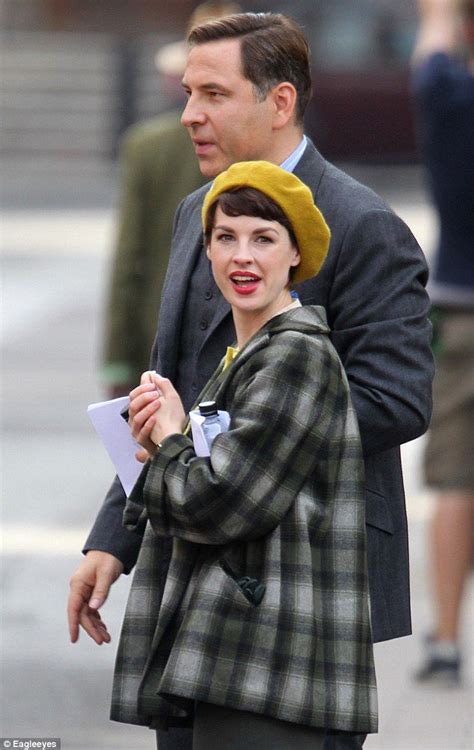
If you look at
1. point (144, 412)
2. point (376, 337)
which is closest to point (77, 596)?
point (144, 412)

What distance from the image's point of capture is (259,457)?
294cm

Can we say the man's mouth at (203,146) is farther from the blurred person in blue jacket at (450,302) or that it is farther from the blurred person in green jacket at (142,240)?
the blurred person in green jacket at (142,240)

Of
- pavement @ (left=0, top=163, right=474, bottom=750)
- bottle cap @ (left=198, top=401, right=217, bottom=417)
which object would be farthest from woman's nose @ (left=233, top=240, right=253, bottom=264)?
pavement @ (left=0, top=163, right=474, bottom=750)

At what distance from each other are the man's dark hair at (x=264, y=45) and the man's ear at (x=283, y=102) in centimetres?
1

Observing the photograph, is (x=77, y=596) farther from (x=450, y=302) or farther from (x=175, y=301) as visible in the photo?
(x=450, y=302)

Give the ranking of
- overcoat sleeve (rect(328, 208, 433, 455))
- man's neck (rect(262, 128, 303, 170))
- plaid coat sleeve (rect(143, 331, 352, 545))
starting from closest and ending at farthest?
1. plaid coat sleeve (rect(143, 331, 352, 545))
2. overcoat sleeve (rect(328, 208, 433, 455))
3. man's neck (rect(262, 128, 303, 170))

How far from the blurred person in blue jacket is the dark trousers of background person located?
2.88 meters

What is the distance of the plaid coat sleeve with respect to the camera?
2920mm

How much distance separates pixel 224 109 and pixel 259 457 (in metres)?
0.68

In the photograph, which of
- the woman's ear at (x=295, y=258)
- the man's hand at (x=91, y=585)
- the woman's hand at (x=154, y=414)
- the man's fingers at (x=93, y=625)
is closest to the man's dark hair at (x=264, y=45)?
the woman's ear at (x=295, y=258)

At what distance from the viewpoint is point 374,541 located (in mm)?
3281

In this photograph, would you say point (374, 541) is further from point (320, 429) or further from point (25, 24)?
point (25, 24)

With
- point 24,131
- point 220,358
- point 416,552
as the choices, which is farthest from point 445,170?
point 24,131

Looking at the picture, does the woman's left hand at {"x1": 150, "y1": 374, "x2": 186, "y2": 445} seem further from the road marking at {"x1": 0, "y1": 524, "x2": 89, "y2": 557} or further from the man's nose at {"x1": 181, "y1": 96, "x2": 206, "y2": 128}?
the road marking at {"x1": 0, "y1": 524, "x2": 89, "y2": 557}
